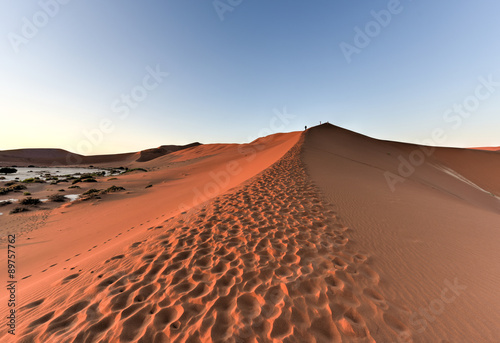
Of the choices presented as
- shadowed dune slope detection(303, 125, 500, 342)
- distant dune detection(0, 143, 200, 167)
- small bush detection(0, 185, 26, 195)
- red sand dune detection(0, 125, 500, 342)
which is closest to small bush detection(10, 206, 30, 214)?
red sand dune detection(0, 125, 500, 342)

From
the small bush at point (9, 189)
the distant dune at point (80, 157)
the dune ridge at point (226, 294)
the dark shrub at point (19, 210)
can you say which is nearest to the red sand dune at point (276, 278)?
the dune ridge at point (226, 294)

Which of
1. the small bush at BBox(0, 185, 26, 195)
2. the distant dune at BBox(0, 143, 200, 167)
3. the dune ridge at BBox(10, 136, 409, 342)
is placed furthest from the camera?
the distant dune at BBox(0, 143, 200, 167)

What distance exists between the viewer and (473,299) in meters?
3.01

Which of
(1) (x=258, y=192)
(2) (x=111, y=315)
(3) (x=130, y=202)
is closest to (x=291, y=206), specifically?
(1) (x=258, y=192)

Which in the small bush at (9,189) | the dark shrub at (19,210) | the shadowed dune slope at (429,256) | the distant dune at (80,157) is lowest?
the shadowed dune slope at (429,256)

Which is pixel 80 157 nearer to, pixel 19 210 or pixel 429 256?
Result: pixel 19 210

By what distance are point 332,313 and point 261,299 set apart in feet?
3.11

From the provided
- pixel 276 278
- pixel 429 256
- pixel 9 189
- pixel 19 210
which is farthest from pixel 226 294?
pixel 9 189

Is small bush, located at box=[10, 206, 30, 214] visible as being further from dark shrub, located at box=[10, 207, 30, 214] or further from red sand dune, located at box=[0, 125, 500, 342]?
red sand dune, located at box=[0, 125, 500, 342]

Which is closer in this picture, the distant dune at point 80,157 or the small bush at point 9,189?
the small bush at point 9,189

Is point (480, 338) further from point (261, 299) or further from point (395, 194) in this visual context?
point (395, 194)

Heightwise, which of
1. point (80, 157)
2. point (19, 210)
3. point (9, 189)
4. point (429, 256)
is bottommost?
point (429, 256)

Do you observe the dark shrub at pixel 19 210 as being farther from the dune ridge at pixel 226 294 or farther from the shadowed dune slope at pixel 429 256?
the shadowed dune slope at pixel 429 256

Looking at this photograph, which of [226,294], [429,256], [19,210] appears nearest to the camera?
[226,294]
